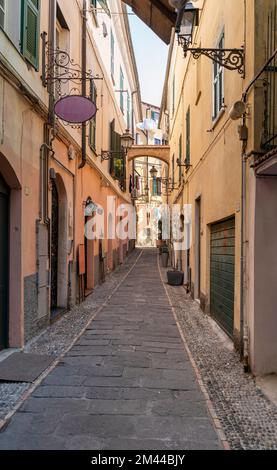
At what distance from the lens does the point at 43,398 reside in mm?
4457

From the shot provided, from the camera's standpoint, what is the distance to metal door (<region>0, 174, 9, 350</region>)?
6090 mm

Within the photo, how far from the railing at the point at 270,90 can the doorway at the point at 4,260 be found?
143 inches

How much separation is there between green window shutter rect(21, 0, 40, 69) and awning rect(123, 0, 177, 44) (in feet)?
5.59

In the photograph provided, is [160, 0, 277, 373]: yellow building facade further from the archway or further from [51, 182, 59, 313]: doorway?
[51, 182, 59, 313]: doorway

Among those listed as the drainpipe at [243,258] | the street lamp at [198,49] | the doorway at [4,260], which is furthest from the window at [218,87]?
the doorway at [4,260]

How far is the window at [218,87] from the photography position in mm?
7615

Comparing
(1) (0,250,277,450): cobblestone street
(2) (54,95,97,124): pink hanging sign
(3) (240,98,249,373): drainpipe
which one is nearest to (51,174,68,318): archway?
(1) (0,250,277,450): cobblestone street

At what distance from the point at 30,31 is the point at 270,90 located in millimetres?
3810

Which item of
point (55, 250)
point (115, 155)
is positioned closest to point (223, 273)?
point (55, 250)

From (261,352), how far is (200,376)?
81 cm

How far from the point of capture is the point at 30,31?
6605 millimetres

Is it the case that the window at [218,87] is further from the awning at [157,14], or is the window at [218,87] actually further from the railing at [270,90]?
the railing at [270,90]

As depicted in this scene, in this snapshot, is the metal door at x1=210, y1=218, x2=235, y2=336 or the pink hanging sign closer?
the metal door at x1=210, y1=218, x2=235, y2=336

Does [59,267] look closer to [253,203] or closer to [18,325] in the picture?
[18,325]
